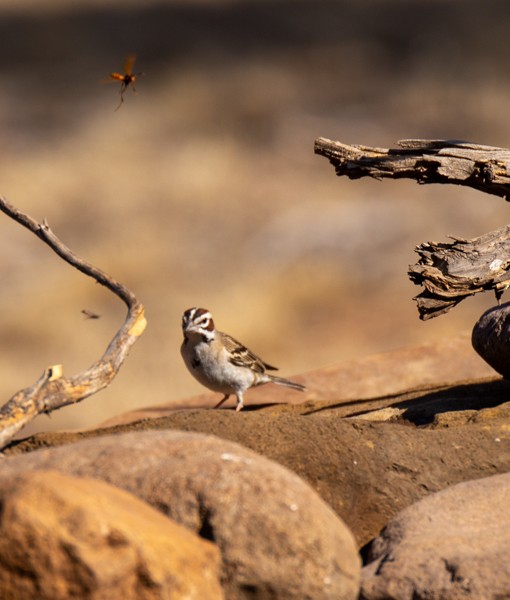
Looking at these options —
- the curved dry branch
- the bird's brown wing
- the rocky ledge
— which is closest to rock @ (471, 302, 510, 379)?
the rocky ledge

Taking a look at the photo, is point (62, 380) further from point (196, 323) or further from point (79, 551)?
point (79, 551)

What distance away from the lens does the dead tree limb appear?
4.07 meters

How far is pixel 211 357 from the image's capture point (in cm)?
600

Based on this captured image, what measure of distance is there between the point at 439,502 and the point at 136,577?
1.43m

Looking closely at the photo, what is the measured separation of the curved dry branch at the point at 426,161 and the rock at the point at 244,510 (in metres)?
2.28

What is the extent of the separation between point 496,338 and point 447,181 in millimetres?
863

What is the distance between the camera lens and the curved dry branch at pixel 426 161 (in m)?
4.96

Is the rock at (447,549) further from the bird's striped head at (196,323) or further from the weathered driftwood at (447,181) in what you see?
the bird's striped head at (196,323)

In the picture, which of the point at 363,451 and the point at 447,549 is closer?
the point at 447,549

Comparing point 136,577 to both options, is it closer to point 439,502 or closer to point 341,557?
point 341,557

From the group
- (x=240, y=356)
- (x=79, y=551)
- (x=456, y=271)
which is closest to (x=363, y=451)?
(x=456, y=271)

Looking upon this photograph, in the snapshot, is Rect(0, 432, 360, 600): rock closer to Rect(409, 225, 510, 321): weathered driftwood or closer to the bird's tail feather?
Rect(409, 225, 510, 321): weathered driftwood

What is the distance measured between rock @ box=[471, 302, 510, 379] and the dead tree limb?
1.82m

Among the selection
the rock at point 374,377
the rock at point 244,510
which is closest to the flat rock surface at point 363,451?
the rock at point 244,510
